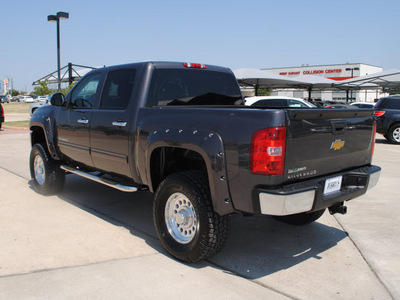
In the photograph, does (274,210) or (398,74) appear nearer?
(274,210)

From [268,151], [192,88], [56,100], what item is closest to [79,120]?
[56,100]

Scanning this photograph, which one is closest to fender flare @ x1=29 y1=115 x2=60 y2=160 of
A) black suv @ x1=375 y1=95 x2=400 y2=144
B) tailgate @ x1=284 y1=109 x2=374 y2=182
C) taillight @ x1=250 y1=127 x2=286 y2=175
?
taillight @ x1=250 y1=127 x2=286 y2=175

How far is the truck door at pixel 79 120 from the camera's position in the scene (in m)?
4.86

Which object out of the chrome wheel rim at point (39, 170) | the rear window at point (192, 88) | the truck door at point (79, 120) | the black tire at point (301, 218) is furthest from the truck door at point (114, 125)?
the black tire at point (301, 218)

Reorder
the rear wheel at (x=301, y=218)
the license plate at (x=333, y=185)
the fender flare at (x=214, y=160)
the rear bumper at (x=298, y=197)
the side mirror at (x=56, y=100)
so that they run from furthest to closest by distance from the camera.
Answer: the side mirror at (x=56, y=100) → the rear wheel at (x=301, y=218) → the license plate at (x=333, y=185) → the fender flare at (x=214, y=160) → the rear bumper at (x=298, y=197)

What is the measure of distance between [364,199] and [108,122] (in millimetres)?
3981

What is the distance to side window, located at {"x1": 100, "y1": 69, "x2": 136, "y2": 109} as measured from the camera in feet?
14.1

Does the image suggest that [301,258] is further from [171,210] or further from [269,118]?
[269,118]

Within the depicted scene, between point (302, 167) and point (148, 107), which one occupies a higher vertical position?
point (148, 107)

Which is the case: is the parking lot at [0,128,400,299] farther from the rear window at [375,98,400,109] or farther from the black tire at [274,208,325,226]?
the rear window at [375,98,400,109]

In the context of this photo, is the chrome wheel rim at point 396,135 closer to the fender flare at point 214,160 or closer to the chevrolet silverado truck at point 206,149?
the chevrolet silverado truck at point 206,149

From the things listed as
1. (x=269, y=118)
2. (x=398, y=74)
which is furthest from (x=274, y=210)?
(x=398, y=74)

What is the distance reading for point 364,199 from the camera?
19.3 feet

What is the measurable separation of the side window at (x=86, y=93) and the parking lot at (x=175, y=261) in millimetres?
1419
